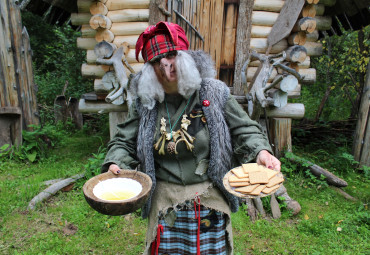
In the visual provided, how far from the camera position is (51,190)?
4195 millimetres

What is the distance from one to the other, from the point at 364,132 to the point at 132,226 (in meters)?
4.39

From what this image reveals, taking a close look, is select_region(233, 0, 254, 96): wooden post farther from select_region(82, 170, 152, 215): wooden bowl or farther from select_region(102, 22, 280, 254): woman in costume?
select_region(82, 170, 152, 215): wooden bowl

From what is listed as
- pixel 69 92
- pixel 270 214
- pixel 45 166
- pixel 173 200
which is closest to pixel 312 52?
pixel 270 214

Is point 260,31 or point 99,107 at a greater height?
point 260,31

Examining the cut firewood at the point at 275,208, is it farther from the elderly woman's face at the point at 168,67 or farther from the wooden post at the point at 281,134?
the elderly woman's face at the point at 168,67

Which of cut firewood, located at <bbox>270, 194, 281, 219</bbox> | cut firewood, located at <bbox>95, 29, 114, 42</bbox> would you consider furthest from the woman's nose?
cut firewood, located at <bbox>95, 29, 114, 42</bbox>

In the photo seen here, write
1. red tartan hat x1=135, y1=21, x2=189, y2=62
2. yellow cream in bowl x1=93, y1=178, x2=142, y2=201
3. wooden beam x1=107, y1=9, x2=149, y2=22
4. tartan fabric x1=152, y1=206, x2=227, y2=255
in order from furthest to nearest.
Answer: wooden beam x1=107, y1=9, x2=149, y2=22 < tartan fabric x1=152, y1=206, x2=227, y2=255 < red tartan hat x1=135, y1=21, x2=189, y2=62 < yellow cream in bowl x1=93, y1=178, x2=142, y2=201

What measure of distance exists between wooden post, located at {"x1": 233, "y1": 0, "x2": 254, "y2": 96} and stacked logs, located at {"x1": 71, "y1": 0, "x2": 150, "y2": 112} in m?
1.60

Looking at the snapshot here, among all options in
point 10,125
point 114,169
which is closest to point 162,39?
point 114,169

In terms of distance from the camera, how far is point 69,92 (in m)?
9.19

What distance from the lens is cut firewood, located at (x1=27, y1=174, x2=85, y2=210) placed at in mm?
3909

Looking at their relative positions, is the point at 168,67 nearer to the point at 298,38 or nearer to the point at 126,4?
the point at 126,4

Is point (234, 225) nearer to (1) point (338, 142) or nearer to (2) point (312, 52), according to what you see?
(2) point (312, 52)

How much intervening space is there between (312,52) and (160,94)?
4.22 m
